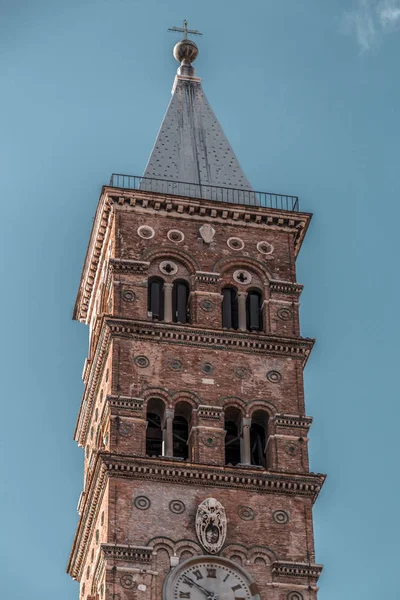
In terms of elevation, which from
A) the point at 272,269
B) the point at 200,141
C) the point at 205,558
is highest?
the point at 200,141

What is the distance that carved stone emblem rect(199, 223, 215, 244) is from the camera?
229ft

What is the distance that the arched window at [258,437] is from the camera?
66.4m

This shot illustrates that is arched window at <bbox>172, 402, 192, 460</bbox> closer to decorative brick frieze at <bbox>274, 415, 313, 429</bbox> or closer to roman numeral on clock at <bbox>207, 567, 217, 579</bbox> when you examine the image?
decorative brick frieze at <bbox>274, 415, 313, 429</bbox>

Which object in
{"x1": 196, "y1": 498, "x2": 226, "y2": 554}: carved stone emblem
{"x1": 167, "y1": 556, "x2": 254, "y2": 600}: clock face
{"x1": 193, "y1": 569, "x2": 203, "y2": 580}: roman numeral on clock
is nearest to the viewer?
{"x1": 167, "y1": 556, "x2": 254, "y2": 600}: clock face

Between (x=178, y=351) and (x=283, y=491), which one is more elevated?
(x=178, y=351)

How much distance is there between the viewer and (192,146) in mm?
74812

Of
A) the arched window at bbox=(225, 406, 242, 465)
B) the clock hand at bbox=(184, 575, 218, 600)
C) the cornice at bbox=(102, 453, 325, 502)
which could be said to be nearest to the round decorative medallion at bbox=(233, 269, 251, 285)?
the arched window at bbox=(225, 406, 242, 465)

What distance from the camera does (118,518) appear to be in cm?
6262

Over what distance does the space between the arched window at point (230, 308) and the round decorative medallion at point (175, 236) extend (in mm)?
2370

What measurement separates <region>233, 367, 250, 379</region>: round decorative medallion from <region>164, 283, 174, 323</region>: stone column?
2887 millimetres

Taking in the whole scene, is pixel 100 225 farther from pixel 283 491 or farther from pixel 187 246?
pixel 283 491

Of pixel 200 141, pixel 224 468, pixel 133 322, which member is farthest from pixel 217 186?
pixel 224 468

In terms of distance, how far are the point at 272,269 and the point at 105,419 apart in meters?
8.78

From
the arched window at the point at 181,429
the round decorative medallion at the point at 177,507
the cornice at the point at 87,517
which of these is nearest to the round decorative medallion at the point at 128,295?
the arched window at the point at 181,429
